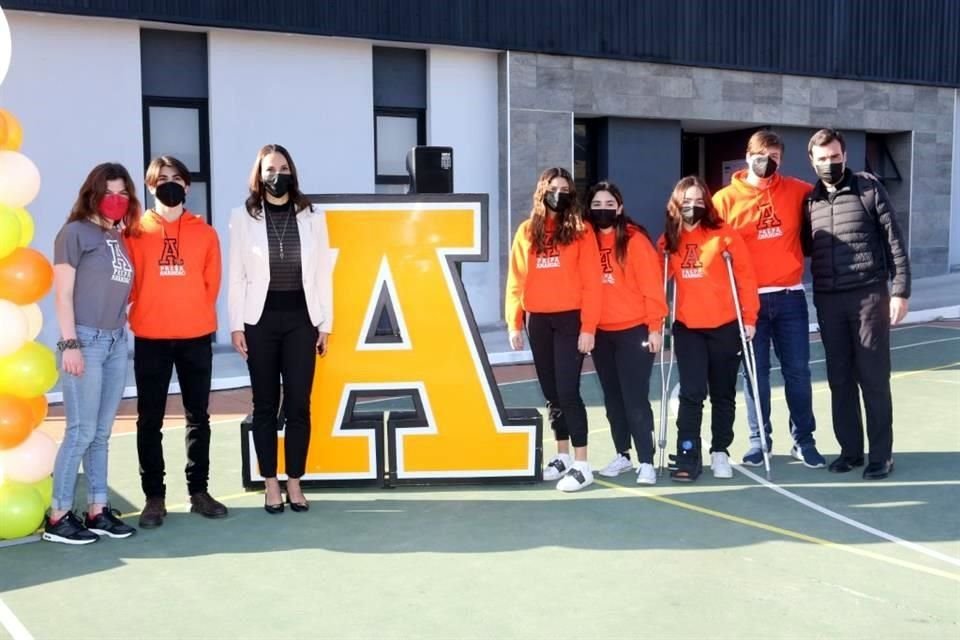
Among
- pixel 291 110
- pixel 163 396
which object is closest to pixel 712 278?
pixel 163 396

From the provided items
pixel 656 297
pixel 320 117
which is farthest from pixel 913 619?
pixel 320 117

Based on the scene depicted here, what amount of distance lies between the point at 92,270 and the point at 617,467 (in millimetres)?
3699

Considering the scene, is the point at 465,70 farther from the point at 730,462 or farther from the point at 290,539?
the point at 290,539

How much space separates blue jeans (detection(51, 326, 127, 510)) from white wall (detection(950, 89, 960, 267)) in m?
19.8

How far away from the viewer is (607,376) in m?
7.13

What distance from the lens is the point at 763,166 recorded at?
7250mm

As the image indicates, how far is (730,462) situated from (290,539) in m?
3.42

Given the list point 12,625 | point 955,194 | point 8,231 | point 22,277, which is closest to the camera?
point 12,625

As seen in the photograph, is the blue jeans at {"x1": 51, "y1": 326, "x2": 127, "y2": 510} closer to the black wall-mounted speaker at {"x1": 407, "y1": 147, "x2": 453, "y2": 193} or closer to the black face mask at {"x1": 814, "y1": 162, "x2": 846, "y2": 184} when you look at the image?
the black wall-mounted speaker at {"x1": 407, "y1": 147, "x2": 453, "y2": 193}

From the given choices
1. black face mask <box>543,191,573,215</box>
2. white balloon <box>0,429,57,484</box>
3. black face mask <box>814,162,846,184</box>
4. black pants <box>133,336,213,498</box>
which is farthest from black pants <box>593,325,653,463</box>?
white balloon <box>0,429,57,484</box>

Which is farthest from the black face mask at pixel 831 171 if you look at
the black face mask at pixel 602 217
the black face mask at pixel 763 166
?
the black face mask at pixel 602 217

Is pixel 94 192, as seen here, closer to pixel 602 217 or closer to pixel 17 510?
pixel 17 510

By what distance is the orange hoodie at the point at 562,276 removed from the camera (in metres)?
6.69

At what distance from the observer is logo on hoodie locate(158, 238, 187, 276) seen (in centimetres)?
602
